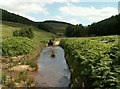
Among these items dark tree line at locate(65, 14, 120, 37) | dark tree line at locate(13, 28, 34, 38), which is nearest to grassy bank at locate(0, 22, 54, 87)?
dark tree line at locate(13, 28, 34, 38)

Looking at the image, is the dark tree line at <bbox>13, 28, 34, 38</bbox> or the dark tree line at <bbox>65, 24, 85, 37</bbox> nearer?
the dark tree line at <bbox>13, 28, 34, 38</bbox>

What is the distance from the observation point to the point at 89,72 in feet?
61.3

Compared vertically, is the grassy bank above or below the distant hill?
below

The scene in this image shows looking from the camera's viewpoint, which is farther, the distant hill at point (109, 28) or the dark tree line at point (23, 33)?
the distant hill at point (109, 28)

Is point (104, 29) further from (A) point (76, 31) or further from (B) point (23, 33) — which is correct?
(A) point (76, 31)

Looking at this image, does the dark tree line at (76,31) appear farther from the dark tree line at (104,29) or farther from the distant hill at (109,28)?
the distant hill at (109,28)

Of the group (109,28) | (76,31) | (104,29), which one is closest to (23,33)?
(109,28)

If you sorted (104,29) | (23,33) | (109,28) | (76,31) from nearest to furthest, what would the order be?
(23,33)
(109,28)
(104,29)
(76,31)

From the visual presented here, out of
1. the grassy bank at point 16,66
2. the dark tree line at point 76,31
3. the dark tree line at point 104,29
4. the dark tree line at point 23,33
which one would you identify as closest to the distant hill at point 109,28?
the dark tree line at point 104,29

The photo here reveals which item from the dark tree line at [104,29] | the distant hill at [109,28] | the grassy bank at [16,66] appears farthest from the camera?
the dark tree line at [104,29]

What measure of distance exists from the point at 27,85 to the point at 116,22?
88.5 metres

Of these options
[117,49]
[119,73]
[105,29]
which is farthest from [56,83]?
[105,29]

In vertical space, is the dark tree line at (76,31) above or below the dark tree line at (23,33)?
below

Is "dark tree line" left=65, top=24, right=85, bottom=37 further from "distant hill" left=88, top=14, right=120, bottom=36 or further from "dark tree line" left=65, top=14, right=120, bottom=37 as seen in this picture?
"distant hill" left=88, top=14, right=120, bottom=36
